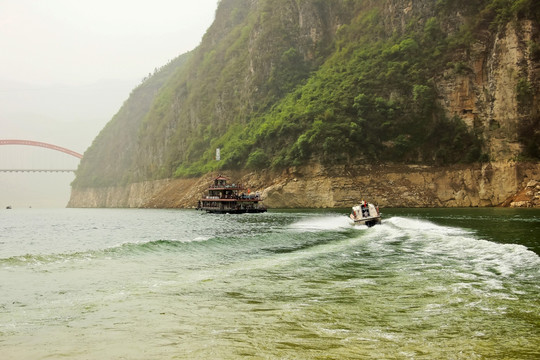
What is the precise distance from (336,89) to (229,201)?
4036 centimetres

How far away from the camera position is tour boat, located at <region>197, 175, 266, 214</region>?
3676 inches

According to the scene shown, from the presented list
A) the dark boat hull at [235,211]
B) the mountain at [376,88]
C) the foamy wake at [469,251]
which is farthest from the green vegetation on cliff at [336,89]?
the foamy wake at [469,251]

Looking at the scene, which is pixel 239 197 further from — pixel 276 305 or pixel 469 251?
pixel 276 305

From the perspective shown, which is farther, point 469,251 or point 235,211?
point 235,211

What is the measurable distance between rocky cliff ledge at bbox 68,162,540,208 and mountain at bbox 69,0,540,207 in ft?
7.71

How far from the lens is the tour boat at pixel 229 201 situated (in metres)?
93.4

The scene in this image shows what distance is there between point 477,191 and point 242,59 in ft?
307

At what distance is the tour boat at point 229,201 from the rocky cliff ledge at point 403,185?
8.36 meters

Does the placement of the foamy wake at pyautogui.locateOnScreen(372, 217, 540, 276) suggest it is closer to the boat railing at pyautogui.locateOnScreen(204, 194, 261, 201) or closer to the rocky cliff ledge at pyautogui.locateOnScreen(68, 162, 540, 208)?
the rocky cliff ledge at pyautogui.locateOnScreen(68, 162, 540, 208)

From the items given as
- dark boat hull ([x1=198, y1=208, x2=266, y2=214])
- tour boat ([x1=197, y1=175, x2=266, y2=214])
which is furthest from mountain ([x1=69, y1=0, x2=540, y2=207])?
dark boat hull ([x1=198, y1=208, x2=266, y2=214])

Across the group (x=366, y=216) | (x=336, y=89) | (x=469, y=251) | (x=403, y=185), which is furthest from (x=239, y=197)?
(x=469, y=251)

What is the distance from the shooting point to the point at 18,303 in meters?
14.8

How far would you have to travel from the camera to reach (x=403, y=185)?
92500 mm

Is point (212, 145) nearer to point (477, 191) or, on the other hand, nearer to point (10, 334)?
point (477, 191)
